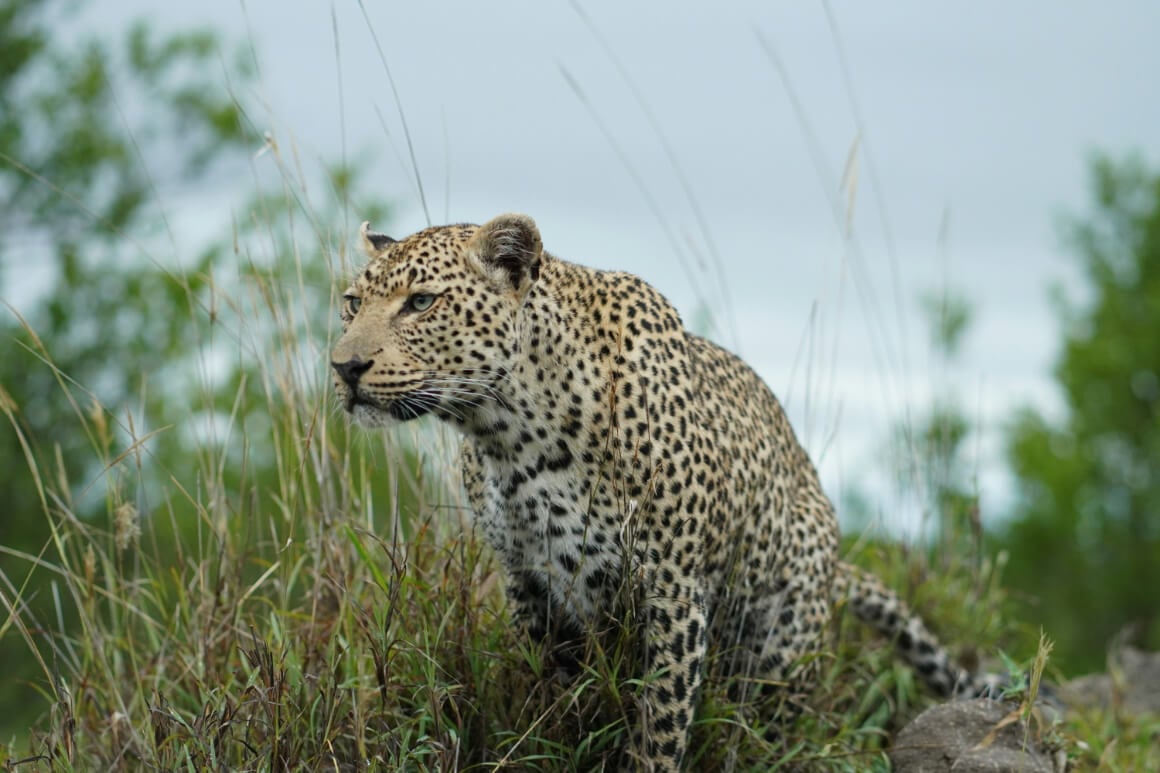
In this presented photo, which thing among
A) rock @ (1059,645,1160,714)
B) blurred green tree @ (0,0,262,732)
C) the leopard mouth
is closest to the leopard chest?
the leopard mouth

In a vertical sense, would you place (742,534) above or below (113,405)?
above

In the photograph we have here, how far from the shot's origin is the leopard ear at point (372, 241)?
5.67 m

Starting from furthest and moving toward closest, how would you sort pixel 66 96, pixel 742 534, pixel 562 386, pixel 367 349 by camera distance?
pixel 66 96 < pixel 742 534 < pixel 562 386 < pixel 367 349

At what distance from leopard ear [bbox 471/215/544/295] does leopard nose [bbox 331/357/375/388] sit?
65cm

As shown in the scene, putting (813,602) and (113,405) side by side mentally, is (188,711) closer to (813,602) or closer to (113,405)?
(813,602)

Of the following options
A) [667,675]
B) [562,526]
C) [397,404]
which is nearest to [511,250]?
[397,404]

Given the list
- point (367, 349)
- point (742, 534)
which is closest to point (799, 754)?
point (742, 534)

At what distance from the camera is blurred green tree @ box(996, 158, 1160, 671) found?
33.7m

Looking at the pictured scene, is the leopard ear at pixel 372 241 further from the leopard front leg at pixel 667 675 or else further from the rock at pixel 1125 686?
the rock at pixel 1125 686

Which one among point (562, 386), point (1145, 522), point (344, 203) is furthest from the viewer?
point (1145, 522)

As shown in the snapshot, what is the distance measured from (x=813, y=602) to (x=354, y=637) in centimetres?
238

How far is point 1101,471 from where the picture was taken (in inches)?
1359

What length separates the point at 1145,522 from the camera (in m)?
34.1

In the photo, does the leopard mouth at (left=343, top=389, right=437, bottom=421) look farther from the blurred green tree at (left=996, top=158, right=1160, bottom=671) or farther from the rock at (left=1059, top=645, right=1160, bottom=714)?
the blurred green tree at (left=996, top=158, right=1160, bottom=671)
